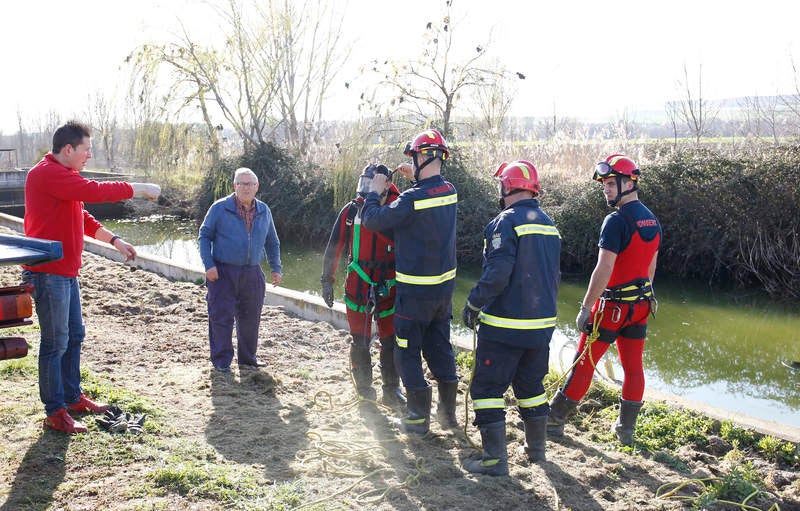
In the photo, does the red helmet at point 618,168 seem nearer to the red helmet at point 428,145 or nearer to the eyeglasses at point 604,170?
the eyeglasses at point 604,170

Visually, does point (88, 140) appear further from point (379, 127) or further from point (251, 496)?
point (379, 127)

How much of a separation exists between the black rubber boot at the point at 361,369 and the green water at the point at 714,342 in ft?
11.3

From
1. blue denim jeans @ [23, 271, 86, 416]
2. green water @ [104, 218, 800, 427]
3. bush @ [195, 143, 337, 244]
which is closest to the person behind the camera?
blue denim jeans @ [23, 271, 86, 416]

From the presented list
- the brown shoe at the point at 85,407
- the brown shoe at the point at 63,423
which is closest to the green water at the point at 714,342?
the brown shoe at the point at 85,407

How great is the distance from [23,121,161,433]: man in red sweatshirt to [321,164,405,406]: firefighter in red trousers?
1.52 metres

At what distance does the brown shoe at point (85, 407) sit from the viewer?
16.0 feet

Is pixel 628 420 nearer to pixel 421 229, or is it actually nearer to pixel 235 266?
pixel 421 229

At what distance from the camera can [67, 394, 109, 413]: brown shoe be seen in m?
4.86

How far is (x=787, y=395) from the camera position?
24.1 ft

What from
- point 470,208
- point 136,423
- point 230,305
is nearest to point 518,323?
point 136,423

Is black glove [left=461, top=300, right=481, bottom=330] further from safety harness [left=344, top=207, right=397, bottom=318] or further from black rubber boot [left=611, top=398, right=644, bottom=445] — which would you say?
black rubber boot [left=611, top=398, right=644, bottom=445]

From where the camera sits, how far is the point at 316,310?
8.38 m

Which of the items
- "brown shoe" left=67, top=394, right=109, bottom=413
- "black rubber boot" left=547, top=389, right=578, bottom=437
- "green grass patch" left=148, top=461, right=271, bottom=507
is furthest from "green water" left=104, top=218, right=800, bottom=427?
"brown shoe" left=67, top=394, right=109, bottom=413

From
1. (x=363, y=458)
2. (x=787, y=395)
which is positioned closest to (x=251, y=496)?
(x=363, y=458)
